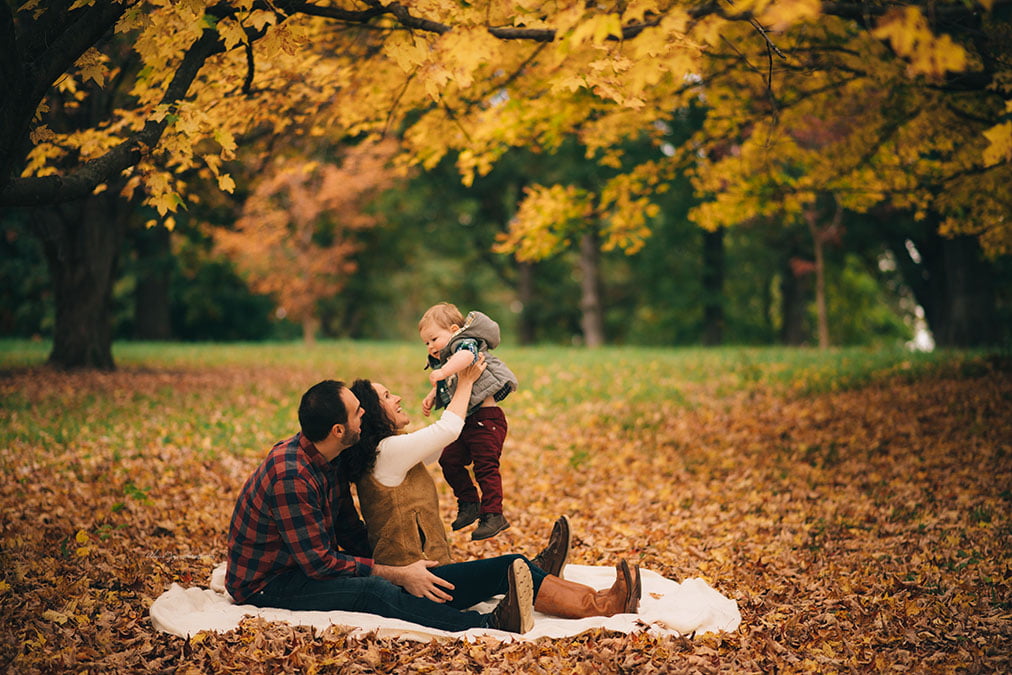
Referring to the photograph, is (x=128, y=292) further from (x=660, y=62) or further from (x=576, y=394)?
(x=660, y=62)

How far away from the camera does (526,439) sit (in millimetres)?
9742

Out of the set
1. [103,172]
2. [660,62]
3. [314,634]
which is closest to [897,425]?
[660,62]

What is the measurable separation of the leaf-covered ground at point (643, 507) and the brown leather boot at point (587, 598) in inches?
10.3

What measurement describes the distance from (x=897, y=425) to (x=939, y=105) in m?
3.45

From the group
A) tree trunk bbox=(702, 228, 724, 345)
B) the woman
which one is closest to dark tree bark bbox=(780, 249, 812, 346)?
tree trunk bbox=(702, 228, 724, 345)

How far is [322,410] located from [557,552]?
5.60 feet

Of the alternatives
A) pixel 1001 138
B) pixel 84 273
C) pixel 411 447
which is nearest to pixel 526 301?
pixel 84 273

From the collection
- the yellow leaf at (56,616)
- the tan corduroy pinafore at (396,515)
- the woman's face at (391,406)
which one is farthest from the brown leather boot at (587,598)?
the yellow leaf at (56,616)

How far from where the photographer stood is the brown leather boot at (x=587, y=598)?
4520mm

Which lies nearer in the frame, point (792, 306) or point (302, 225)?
point (302, 225)

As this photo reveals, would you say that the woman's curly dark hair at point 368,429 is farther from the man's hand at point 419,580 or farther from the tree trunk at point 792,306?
the tree trunk at point 792,306

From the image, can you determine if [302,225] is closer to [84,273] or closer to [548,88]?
[84,273]

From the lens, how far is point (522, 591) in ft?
13.8

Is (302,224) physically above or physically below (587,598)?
above
